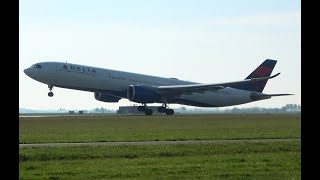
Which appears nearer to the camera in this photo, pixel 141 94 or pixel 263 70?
pixel 141 94

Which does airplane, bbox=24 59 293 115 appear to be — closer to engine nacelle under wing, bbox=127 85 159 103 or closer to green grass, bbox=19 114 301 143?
engine nacelle under wing, bbox=127 85 159 103

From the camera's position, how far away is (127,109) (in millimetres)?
125500

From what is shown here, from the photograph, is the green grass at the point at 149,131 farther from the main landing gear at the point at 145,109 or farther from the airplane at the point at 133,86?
the main landing gear at the point at 145,109

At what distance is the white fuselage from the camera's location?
195 ft

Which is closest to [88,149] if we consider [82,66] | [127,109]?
[82,66]

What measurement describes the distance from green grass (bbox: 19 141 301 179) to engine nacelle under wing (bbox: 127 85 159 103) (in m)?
42.1

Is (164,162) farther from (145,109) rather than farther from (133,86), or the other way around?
(145,109)

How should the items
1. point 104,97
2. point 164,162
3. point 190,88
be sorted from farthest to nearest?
1. point 104,97
2. point 190,88
3. point 164,162

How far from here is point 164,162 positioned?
44.7 feet

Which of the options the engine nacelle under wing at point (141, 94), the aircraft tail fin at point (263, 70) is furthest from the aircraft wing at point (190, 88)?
the aircraft tail fin at point (263, 70)

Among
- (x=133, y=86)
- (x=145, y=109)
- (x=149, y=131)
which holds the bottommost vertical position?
(x=149, y=131)

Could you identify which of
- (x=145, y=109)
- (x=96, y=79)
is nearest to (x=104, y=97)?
(x=145, y=109)

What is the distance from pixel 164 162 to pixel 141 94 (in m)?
47.7
